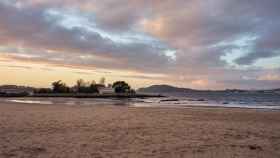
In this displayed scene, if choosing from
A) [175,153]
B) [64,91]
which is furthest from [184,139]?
[64,91]

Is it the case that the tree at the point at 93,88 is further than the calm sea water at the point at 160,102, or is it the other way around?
the tree at the point at 93,88

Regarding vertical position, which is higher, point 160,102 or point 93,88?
point 93,88

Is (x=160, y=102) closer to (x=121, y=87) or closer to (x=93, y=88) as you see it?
(x=121, y=87)

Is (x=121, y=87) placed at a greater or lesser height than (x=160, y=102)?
greater

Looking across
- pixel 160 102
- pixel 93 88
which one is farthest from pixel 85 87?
pixel 160 102

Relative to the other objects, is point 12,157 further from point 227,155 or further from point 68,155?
point 227,155

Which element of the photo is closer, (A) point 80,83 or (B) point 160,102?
(B) point 160,102

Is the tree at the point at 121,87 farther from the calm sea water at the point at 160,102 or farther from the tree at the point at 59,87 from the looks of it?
the calm sea water at the point at 160,102

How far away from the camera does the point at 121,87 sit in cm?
12638

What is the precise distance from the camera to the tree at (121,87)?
125688mm

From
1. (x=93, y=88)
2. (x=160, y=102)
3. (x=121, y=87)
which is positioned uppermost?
(x=121, y=87)

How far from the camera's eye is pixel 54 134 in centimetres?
1115

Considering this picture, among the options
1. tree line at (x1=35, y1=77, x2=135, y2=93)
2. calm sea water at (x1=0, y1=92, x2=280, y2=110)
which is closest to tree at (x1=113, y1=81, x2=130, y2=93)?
tree line at (x1=35, y1=77, x2=135, y2=93)

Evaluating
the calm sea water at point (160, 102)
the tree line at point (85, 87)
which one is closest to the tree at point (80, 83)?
the tree line at point (85, 87)
